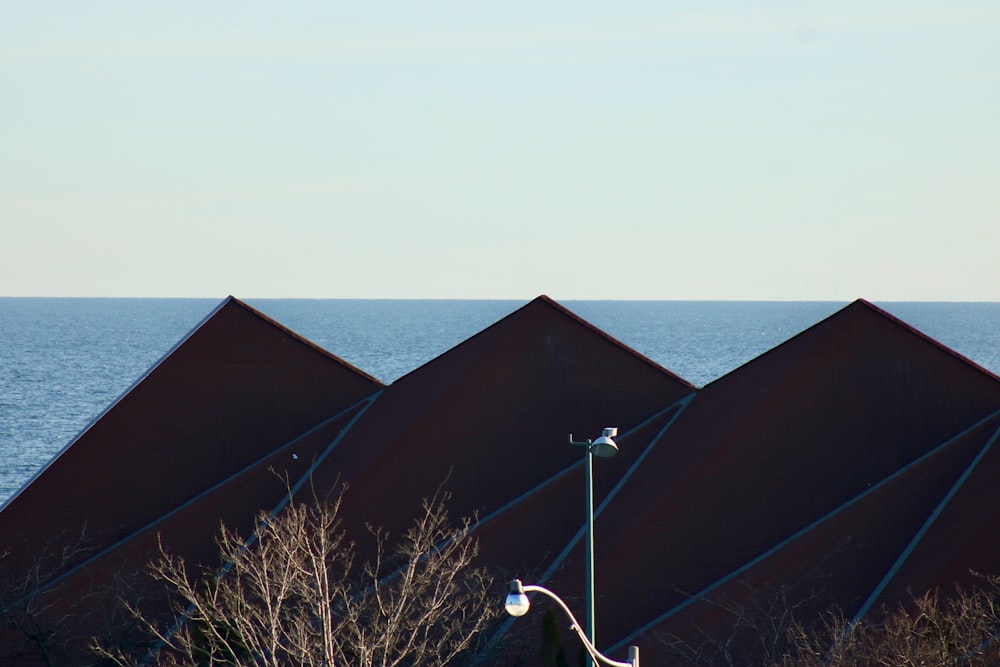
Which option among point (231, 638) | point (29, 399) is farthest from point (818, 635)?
point (29, 399)

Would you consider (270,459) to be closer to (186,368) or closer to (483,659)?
(186,368)

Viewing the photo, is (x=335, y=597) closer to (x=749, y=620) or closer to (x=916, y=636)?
(x=749, y=620)

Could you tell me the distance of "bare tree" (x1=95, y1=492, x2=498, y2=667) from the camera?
26.6m

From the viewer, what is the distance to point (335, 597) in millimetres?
32375

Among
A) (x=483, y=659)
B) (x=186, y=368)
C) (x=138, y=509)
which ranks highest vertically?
(x=186, y=368)

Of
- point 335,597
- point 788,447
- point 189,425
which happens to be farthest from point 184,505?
point 788,447

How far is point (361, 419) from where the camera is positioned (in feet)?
126

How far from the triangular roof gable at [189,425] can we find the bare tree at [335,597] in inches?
117

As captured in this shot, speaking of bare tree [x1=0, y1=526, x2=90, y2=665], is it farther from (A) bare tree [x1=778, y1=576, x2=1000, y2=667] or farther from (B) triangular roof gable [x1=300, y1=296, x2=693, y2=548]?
(A) bare tree [x1=778, y1=576, x2=1000, y2=667]

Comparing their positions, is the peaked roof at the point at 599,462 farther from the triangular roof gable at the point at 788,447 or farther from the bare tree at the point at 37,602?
the bare tree at the point at 37,602

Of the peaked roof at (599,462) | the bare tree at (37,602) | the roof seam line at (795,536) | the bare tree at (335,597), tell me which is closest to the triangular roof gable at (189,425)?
the peaked roof at (599,462)

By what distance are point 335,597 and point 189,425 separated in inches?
318

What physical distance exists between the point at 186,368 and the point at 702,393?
14.4m

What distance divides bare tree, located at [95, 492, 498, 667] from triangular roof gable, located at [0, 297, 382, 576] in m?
2.97
